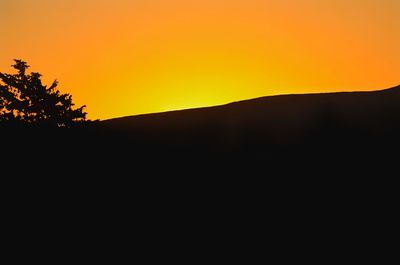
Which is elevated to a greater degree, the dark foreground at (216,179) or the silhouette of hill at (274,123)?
the silhouette of hill at (274,123)

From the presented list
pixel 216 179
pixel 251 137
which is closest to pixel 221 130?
pixel 251 137

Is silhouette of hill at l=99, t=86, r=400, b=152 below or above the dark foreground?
above

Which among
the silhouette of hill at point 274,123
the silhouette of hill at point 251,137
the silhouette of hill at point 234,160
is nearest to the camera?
the silhouette of hill at point 234,160

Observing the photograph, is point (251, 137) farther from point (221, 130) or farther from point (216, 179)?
point (216, 179)

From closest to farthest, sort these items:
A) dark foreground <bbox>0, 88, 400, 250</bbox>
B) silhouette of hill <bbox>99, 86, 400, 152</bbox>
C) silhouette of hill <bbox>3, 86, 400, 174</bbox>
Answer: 1. dark foreground <bbox>0, 88, 400, 250</bbox>
2. silhouette of hill <bbox>3, 86, 400, 174</bbox>
3. silhouette of hill <bbox>99, 86, 400, 152</bbox>

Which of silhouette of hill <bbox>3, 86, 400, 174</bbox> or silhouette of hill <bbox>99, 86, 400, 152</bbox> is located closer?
silhouette of hill <bbox>3, 86, 400, 174</bbox>

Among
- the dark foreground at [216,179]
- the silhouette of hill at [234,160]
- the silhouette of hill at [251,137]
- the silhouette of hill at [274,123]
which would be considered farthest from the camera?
the silhouette of hill at [274,123]

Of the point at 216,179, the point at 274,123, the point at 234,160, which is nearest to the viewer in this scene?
the point at 216,179

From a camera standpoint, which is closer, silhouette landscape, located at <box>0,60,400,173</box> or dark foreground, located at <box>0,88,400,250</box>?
dark foreground, located at <box>0,88,400,250</box>

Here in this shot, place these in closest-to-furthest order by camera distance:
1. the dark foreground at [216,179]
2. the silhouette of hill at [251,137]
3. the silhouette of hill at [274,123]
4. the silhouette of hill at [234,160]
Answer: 1. the dark foreground at [216,179]
2. the silhouette of hill at [234,160]
3. the silhouette of hill at [251,137]
4. the silhouette of hill at [274,123]

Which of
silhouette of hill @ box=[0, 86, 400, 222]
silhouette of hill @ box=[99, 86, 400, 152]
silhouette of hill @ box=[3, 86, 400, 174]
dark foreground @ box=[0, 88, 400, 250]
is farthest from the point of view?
silhouette of hill @ box=[99, 86, 400, 152]

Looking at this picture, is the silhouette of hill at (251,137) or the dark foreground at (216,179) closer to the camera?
the dark foreground at (216,179)

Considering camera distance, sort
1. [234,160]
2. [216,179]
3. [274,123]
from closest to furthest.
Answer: [216,179] < [234,160] < [274,123]

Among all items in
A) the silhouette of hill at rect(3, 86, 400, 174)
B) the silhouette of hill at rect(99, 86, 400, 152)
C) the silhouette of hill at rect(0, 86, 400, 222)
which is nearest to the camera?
the silhouette of hill at rect(0, 86, 400, 222)
